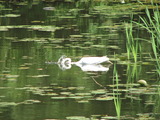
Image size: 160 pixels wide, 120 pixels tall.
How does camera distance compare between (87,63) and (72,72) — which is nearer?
(72,72)

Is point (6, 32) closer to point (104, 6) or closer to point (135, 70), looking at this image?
point (135, 70)

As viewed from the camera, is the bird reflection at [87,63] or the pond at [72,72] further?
the bird reflection at [87,63]

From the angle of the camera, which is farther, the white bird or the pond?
the white bird

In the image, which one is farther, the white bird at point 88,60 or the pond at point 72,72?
the white bird at point 88,60

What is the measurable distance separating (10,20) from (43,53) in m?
4.78

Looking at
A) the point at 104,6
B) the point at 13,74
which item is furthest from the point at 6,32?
the point at 104,6

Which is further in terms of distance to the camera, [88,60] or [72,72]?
[88,60]

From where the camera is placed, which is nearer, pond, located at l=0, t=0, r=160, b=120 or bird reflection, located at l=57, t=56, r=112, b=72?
pond, located at l=0, t=0, r=160, b=120

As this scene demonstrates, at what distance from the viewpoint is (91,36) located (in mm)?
12062

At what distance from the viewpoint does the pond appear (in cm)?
661

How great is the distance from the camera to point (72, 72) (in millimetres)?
8750

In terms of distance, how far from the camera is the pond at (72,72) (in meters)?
6.61

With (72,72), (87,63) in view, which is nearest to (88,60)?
(87,63)

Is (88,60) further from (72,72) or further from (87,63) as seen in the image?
(72,72)
